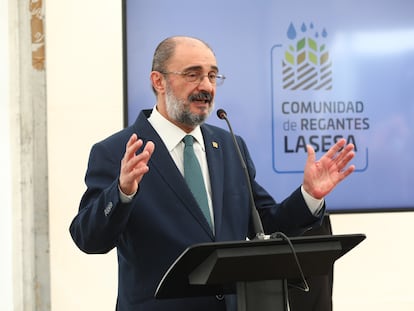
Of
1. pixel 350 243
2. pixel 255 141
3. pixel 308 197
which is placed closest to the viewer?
pixel 350 243

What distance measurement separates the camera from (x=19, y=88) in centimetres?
411

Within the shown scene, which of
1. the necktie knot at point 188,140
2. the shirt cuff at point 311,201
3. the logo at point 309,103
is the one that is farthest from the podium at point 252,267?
the logo at point 309,103

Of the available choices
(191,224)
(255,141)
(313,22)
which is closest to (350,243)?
(191,224)

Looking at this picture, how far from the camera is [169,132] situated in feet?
8.36

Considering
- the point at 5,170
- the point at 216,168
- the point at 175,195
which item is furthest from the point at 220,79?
the point at 5,170

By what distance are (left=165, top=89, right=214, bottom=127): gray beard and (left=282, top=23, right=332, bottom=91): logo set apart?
2.03m

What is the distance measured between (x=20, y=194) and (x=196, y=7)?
59.4 inches

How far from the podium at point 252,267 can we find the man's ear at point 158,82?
0.96m

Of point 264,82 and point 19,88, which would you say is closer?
point 19,88

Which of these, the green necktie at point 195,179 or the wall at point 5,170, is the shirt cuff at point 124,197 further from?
the wall at point 5,170

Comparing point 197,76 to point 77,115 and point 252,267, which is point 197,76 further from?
point 77,115

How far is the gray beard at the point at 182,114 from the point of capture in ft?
8.23

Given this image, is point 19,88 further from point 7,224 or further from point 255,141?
point 255,141

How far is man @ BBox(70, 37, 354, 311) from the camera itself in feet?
7.47
